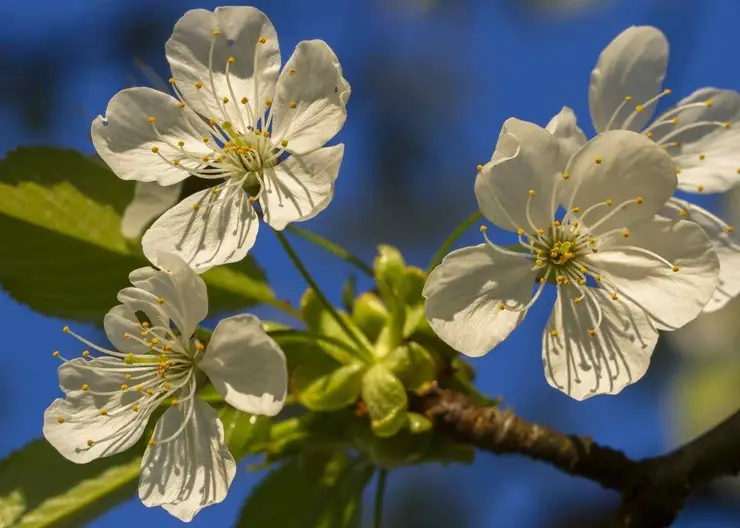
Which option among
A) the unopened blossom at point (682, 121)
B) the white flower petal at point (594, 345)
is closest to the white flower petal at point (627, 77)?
the unopened blossom at point (682, 121)

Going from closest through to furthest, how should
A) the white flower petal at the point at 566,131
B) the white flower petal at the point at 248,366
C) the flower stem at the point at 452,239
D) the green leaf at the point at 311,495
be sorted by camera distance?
1. the white flower petal at the point at 248,366
2. the white flower petal at the point at 566,131
3. the flower stem at the point at 452,239
4. the green leaf at the point at 311,495

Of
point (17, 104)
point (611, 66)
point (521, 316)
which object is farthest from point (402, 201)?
point (521, 316)

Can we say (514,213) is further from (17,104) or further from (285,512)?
(17,104)

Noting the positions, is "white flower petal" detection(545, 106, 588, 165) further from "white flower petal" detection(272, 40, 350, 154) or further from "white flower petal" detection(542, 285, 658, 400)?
"white flower petal" detection(272, 40, 350, 154)

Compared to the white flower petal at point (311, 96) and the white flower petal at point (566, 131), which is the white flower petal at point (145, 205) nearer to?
the white flower petal at point (311, 96)

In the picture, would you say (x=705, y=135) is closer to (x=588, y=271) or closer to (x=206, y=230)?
(x=588, y=271)

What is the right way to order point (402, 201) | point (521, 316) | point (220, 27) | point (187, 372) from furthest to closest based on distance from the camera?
point (402, 201) < point (220, 27) < point (187, 372) < point (521, 316)
